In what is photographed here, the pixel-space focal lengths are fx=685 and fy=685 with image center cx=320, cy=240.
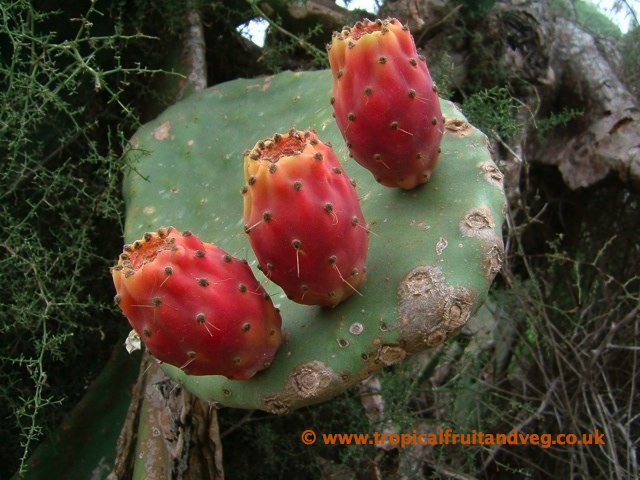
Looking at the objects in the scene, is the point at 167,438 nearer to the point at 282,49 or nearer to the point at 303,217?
the point at 303,217

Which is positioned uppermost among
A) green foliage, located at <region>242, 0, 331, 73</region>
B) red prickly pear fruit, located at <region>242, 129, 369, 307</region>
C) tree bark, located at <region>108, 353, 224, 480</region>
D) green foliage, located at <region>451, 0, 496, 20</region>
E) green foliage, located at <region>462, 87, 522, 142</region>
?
red prickly pear fruit, located at <region>242, 129, 369, 307</region>

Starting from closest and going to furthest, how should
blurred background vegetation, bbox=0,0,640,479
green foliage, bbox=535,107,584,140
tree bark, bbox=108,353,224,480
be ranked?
tree bark, bbox=108,353,224,480 → blurred background vegetation, bbox=0,0,640,479 → green foliage, bbox=535,107,584,140

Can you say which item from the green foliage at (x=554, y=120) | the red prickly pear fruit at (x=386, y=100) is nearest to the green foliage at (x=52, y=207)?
the red prickly pear fruit at (x=386, y=100)

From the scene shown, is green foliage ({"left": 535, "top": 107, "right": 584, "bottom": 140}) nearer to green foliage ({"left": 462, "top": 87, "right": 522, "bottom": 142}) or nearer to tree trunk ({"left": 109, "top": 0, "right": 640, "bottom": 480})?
tree trunk ({"left": 109, "top": 0, "right": 640, "bottom": 480})

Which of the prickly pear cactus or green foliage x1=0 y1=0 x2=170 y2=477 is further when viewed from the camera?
green foliage x1=0 y1=0 x2=170 y2=477

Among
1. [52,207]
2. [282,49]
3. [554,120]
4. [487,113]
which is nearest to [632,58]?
[554,120]

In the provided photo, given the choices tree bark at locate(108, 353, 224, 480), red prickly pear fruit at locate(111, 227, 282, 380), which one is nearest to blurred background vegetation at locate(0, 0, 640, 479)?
tree bark at locate(108, 353, 224, 480)

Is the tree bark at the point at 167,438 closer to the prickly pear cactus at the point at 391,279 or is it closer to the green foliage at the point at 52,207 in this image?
the green foliage at the point at 52,207

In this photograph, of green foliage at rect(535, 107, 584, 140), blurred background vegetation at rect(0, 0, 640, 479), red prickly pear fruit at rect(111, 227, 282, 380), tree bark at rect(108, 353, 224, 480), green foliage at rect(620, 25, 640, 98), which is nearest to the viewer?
red prickly pear fruit at rect(111, 227, 282, 380)
